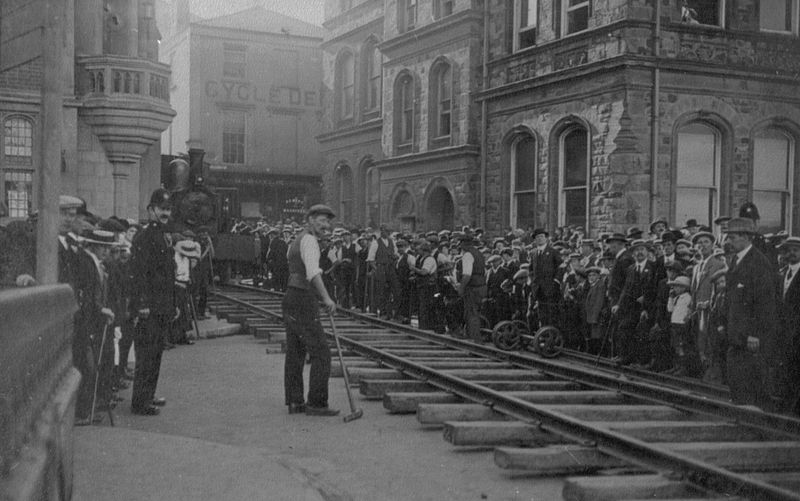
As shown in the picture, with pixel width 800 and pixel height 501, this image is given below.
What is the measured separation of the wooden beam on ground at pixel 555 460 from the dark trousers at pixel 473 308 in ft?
28.1

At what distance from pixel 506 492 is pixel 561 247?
10139 millimetres

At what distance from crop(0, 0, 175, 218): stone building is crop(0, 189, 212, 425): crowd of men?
7589mm

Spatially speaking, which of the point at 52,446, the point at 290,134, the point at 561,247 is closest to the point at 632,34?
the point at 561,247

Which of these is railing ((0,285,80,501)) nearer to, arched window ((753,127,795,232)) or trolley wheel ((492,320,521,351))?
trolley wheel ((492,320,521,351))

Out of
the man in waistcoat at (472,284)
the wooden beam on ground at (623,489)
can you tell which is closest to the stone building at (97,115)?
the man in waistcoat at (472,284)

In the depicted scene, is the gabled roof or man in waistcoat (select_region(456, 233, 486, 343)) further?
the gabled roof

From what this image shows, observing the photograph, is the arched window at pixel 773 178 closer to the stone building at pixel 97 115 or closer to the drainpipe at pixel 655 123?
the drainpipe at pixel 655 123

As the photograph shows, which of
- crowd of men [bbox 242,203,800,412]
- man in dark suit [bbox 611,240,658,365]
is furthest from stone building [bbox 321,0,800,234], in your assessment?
man in dark suit [bbox 611,240,658,365]

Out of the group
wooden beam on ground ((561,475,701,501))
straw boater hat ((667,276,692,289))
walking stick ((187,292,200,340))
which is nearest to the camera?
wooden beam on ground ((561,475,701,501))

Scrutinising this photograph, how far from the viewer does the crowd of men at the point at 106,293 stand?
7.57 m

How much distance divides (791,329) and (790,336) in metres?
0.07

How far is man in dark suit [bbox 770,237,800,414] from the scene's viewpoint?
29.5ft

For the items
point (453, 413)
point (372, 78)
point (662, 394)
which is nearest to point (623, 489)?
point (453, 413)

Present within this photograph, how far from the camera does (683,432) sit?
23.0ft
